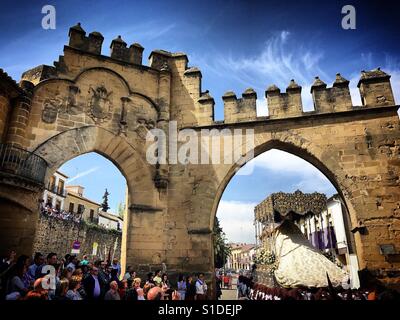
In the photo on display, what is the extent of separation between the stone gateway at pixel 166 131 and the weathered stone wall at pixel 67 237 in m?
9.24

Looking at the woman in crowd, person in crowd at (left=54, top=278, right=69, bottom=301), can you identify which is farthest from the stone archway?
person in crowd at (left=54, top=278, right=69, bottom=301)

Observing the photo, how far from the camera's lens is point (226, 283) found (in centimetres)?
2231

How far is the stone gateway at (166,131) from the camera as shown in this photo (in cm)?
707

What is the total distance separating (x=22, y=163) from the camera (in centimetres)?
689

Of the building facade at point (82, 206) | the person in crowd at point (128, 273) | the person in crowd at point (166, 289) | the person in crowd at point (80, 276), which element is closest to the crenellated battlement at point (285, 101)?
the person in crowd at point (166, 289)

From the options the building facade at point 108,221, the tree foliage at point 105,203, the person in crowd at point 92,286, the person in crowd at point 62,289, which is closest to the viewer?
the person in crowd at point 62,289

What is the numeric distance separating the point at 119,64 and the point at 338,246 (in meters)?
13.8

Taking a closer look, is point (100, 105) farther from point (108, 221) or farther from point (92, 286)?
point (108, 221)

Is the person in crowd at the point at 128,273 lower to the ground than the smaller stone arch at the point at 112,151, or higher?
lower

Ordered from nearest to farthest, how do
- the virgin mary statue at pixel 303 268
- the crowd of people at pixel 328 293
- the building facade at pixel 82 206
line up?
the crowd of people at pixel 328 293, the virgin mary statue at pixel 303 268, the building facade at pixel 82 206

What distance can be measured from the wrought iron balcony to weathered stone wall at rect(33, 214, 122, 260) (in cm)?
987

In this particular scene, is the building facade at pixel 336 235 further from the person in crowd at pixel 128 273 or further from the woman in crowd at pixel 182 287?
the person in crowd at pixel 128 273

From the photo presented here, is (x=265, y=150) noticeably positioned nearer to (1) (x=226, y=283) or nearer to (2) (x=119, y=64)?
(2) (x=119, y=64)
